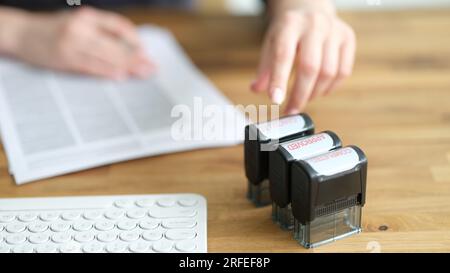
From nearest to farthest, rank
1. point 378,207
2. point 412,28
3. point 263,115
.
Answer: point 378,207
point 263,115
point 412,28

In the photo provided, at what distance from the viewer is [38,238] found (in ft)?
2.43

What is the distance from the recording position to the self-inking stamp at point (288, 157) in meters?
0.70

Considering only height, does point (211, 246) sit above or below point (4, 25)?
below

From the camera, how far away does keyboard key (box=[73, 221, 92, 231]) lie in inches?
29.7

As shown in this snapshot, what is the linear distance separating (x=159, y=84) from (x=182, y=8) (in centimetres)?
34

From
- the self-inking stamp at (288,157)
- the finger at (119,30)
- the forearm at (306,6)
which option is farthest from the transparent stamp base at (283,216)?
the finger at (119,30)

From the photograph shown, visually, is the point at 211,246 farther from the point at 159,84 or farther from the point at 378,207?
the point at 159,84

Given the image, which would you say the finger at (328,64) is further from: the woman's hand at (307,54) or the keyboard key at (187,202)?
the keyboard key at (187,202)

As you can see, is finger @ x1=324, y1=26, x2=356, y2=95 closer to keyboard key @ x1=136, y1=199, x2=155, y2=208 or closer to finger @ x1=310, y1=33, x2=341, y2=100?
finger @ x1=310, y1=33, x2=341, y2=100

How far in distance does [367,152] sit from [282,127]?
0.20m

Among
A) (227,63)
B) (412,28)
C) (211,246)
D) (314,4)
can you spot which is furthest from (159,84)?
(412,28)

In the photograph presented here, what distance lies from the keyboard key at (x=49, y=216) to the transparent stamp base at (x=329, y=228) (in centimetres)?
28
